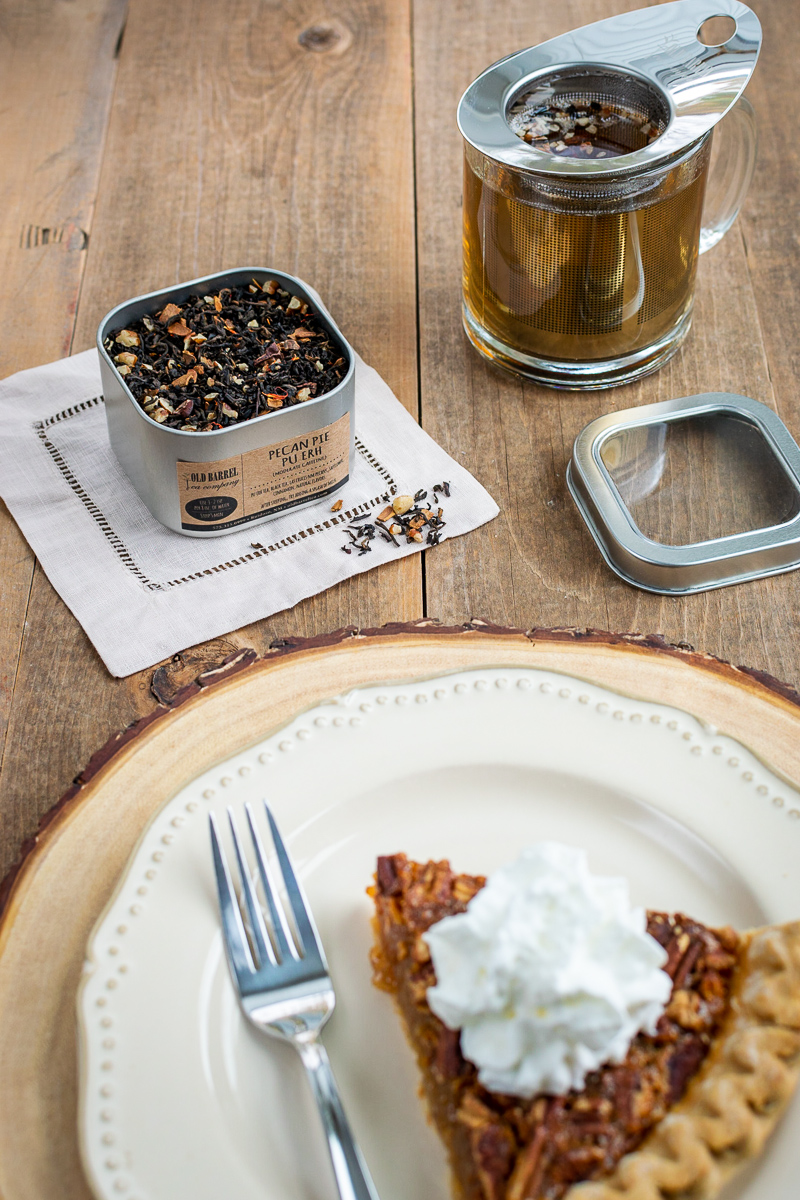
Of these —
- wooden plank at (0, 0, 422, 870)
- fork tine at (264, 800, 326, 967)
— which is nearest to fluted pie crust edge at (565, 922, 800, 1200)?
fork tine at (264, 800, 326, 967)

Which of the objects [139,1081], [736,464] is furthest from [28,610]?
[736,464]

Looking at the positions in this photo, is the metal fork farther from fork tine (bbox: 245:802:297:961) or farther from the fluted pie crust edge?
the fluted pie crust edge

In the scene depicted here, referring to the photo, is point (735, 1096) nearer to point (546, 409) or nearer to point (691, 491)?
point (691, 491)

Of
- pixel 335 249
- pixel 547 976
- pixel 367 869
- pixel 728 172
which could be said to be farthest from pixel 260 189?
pixel 547 976

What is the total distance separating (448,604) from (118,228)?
879 millimetres

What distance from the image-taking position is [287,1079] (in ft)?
2.50

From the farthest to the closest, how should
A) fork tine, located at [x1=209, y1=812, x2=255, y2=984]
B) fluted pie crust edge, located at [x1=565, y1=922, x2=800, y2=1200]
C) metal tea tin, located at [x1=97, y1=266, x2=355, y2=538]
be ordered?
metal tea tin, located at [x1=97, y1=266, x2=355, y2=538] < fork tine, located at [x1=209, y1=812, x2=255, y2=984] < fluted pie crust edge, located at [x1=565, y1=922, x2=800, y2=1200]

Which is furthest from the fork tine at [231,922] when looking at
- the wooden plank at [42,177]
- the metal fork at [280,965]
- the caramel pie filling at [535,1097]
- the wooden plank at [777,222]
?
the wooden plank at [777,222]

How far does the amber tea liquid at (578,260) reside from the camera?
1.12 meters

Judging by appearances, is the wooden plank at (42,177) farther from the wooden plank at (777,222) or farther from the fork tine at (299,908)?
the wooden plank at (777,222)

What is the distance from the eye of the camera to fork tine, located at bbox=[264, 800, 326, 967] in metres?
0.80

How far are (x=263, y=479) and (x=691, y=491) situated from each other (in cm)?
49

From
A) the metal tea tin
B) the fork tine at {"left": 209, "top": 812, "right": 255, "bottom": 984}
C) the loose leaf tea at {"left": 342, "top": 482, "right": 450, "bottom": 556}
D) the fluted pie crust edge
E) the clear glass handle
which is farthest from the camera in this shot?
the clear glass handle

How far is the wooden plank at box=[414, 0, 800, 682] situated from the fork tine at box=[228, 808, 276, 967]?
0.38 meters
